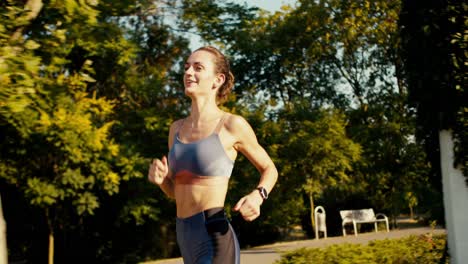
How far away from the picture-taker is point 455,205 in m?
8.96

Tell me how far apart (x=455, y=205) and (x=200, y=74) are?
6.50 meters

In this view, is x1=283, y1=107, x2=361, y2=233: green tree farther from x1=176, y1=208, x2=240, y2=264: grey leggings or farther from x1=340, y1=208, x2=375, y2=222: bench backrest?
x1=176, y1=208, x2=240, y2=264: grey leggings

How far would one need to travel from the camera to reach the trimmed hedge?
8.87 m

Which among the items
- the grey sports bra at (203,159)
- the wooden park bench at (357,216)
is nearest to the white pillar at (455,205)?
the grey sports bra at (203,159)

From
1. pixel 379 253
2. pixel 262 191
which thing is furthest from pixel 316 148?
pixel 262 191

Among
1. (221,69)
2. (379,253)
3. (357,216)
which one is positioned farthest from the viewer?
(357,216)

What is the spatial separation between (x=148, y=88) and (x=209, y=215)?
60.3 ft

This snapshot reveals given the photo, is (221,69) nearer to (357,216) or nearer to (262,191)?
(262,191)

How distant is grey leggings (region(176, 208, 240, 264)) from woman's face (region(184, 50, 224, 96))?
2.17 feet

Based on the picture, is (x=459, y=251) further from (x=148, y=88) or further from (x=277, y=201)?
(x=277, y=201)

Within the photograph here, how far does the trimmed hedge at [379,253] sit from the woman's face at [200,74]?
18.0 ft

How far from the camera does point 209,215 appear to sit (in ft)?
10.6

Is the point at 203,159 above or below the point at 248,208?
above

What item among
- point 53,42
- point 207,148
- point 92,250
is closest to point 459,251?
point 53,42
